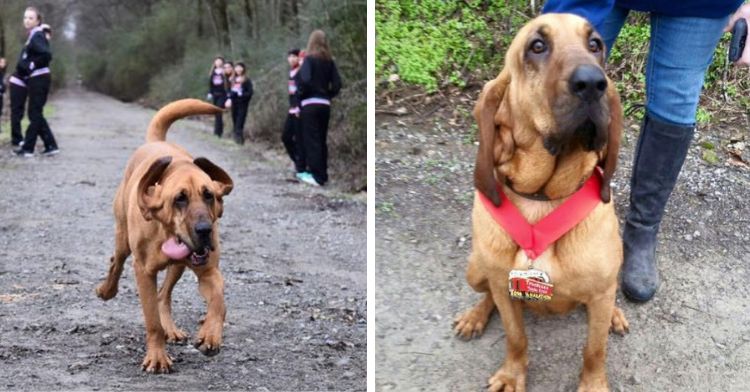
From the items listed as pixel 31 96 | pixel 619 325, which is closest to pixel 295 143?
pixel 31 96

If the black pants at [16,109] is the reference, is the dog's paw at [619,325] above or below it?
above

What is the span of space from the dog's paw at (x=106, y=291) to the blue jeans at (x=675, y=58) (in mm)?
1606

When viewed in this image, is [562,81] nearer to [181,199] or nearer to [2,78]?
[181,199]

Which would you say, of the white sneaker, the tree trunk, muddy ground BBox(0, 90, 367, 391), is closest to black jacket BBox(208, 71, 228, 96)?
the tree trunk

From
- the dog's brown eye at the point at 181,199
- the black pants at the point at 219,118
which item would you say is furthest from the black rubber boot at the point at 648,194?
the black pants at the point at 219,118

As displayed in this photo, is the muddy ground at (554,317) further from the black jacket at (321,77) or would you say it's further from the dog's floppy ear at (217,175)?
the black jacket at (321,77)

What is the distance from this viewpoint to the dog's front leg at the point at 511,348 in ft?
6.30

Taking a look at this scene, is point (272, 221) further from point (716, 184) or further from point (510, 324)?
point (510, 324)

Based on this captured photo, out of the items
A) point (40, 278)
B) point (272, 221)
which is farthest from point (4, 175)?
point (40, 278)

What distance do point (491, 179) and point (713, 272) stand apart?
1.09 m

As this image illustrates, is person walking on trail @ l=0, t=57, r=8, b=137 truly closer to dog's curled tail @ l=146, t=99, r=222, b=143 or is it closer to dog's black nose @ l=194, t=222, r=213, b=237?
dog's curled tail @ l=146, t=99, r=222, b=143

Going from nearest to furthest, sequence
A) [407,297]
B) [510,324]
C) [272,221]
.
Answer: [510,324], [407,297], [272,221]

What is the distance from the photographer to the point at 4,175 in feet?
14.7

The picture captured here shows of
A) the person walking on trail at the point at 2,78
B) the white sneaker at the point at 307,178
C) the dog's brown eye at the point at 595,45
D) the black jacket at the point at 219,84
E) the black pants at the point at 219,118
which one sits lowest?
the black pants at the point at 219,118
